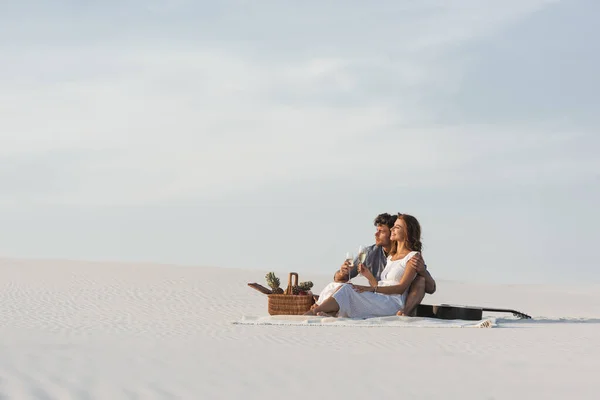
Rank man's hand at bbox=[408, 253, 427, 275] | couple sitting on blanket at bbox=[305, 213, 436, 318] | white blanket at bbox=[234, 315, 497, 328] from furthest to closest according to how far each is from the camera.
→ 1. couple sitting on blanket at bbox=[305, 213, 436, 318]
2. man's hand at bbox=[408, 253, 427, 275]
3. white blanket at bbox=[234, 315, 497, 328]

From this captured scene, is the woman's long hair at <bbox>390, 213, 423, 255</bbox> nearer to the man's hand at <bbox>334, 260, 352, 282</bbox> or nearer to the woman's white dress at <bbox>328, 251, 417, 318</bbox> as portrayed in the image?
the woman's white dress at <bbox>328, 251, 417, 318</bbox>

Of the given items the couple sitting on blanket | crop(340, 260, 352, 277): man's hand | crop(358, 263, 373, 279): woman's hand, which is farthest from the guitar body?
crop(358, 263, 373, 279): woman's hand

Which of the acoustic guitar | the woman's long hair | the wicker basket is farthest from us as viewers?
the acoustic guitar

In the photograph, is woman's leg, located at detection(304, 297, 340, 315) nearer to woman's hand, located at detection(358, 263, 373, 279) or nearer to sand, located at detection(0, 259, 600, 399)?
woman's hand, located at detection(358, 263, 373, 279)

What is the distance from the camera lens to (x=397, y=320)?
35.2 feet

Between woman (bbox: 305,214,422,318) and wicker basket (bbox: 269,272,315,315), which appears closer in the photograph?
woman (bbox: 305,214,422,318)

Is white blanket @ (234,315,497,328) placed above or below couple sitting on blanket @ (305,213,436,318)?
below

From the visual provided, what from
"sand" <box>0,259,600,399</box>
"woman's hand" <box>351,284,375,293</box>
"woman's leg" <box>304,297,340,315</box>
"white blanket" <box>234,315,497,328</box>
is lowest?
"sand" <box>0,259,600,399</box>

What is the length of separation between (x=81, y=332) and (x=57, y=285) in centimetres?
1205

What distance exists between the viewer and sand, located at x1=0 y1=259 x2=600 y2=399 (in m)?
6.00

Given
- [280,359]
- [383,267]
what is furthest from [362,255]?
[280,359]

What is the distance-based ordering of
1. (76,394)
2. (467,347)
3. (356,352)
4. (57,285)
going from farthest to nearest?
(57,285) → (467,347) → (356,352) → (76,394)

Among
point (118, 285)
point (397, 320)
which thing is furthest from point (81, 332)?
point (118, 285)

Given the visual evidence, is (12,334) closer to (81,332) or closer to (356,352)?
(81,332)
